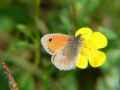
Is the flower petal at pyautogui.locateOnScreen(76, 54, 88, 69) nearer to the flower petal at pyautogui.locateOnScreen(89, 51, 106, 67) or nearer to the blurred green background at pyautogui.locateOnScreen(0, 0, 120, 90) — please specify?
the flower petal at pyautogui.locateOnScreen(89, 51, 106, 67)

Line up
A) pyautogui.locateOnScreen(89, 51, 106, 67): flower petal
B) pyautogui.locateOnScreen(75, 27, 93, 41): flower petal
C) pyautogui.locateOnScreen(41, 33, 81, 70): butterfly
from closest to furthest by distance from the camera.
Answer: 1. pyautogui.locateOnScreen(41, 33, 81, 70): butterfly
2. pyautogui.locateOnScreen(89, 51, 106, 67): flower petal
3. pyautogui.locateOnScreen(75, 27, 93, 41): flower petal


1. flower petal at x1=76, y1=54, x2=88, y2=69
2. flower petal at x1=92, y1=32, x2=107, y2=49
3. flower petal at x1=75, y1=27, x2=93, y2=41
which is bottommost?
flower petal at x1=76, y1=54, x2=88, y2=69

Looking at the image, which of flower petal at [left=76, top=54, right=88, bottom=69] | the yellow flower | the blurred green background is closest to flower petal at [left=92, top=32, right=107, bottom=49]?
the yellow flower

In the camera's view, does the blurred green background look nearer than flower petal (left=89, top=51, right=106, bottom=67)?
No

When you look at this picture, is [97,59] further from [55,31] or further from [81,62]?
[55,31]

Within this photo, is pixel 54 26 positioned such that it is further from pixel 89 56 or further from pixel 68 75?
pixel 89 56

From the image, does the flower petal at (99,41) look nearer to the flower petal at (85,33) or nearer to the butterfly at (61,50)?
the flower petal at (85,33)

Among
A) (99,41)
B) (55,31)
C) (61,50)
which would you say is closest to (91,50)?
(99,41)
